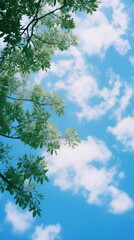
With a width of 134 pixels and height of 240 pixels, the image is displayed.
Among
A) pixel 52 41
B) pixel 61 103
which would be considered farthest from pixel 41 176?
pixel 52 41

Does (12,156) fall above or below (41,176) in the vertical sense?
above

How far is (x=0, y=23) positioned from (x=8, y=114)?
254 cm

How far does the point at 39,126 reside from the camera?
903cm

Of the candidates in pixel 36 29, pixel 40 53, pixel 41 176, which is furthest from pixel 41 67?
pixel 41 176

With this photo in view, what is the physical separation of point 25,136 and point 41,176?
121cm

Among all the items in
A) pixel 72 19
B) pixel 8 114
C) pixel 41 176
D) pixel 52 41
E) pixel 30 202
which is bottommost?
pixel 30 202

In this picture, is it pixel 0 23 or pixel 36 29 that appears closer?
pixel 0 23

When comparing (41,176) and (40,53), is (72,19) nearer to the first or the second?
(40,53)

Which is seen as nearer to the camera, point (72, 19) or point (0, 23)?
point (0, 23)

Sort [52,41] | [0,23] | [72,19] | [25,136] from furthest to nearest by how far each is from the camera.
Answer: [52,41] < [72,19] < [25,136] < [0,23]

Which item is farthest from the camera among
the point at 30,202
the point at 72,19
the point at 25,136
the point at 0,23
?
the point at 72,19

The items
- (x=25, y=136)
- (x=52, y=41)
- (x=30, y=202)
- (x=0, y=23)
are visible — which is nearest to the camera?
(x=0, y=23)

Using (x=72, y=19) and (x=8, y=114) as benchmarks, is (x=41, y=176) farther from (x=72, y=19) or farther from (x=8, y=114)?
(x=72, y=19)

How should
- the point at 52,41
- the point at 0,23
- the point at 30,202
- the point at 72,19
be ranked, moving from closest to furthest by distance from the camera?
the point at 0,23
the point at 30,202
the point at 72,19
the point at 52,41
